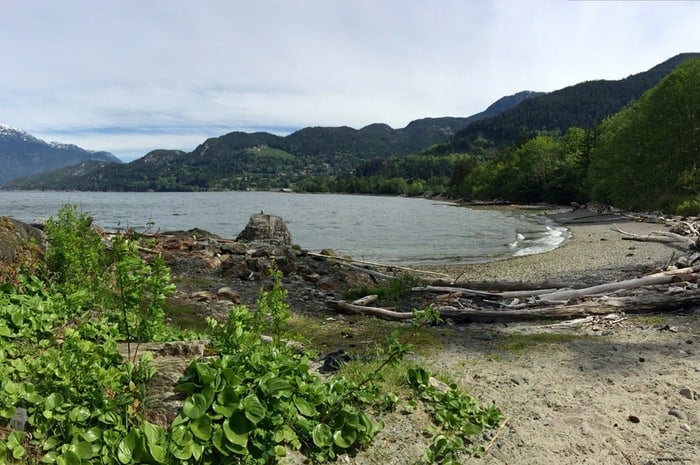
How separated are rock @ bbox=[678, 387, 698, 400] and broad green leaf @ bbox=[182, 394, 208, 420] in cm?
590

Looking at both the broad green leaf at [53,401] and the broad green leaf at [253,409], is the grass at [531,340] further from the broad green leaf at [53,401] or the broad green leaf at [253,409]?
the broad green leaf at [53,401]

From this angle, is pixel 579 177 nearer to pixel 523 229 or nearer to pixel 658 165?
pixel 658 165

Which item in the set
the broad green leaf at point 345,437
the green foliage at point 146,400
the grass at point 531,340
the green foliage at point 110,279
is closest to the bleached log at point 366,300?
the grass at point 531,340

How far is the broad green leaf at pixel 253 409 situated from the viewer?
3.46 metres

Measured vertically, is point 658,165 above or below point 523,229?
above

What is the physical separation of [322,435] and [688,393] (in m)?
4.95

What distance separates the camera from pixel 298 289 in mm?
14188

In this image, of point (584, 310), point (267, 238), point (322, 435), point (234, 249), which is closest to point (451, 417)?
point (322, 435)

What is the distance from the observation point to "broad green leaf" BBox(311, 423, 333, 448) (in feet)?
12.6

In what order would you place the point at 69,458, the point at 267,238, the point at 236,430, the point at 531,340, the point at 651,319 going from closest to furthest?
the point at 69,458
the point at 236,430
the point at 531,340
the point at 651,319
the point at 267,238

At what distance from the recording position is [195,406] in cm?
345

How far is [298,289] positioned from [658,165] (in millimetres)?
54235

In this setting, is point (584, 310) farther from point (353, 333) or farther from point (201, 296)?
point (201, 296)

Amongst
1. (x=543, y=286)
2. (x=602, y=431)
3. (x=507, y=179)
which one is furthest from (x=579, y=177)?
(x=602, y=431)
